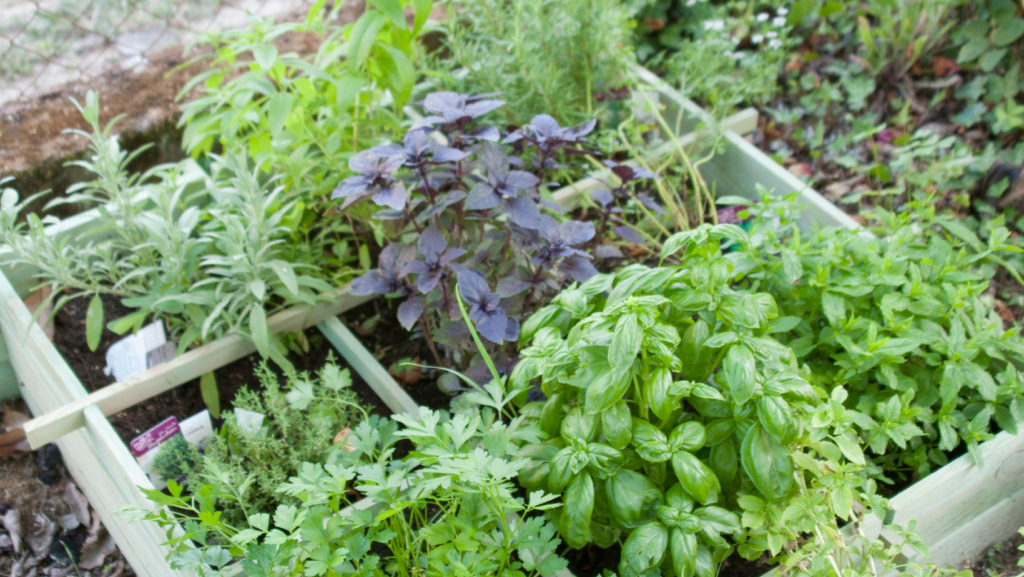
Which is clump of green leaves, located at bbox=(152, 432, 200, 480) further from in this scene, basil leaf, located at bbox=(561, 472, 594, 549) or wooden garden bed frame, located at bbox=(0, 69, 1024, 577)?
basil leaf, located at bbox=(561, 472, 594, 549)

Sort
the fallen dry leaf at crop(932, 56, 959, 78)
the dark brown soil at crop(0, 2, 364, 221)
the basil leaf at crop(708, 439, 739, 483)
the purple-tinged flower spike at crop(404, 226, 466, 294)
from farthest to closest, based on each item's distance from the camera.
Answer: the fallen dry leaf at crop(932, 56, 959, 78) → the dark brown soil at crop(0, 2, 364, 221) → the purple-tinged flower spike at crop(404, 226, 466, 294) → the basil leaf at crop(708, 439, 739, 483)

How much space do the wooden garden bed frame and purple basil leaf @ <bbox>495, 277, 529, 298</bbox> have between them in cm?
36

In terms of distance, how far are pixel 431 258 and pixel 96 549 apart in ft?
3.98

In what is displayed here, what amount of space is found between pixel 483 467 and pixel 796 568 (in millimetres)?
582

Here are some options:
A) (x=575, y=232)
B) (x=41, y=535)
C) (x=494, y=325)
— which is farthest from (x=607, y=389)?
(x=41, y=535)

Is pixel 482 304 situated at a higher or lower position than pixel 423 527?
higher

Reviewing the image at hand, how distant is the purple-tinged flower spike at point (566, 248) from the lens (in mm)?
1389

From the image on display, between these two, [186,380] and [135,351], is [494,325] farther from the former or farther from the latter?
[135,351]

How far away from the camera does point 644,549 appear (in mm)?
1052

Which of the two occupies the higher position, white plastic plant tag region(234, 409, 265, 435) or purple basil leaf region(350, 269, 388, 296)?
purple basil leaf region(350, 269, 388, 296)

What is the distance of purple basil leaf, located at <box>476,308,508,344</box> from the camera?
4.27 feet

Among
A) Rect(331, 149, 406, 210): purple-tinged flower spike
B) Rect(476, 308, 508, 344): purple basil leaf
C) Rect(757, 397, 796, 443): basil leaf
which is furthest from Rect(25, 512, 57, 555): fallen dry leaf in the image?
Rect(757, 397, 796, 443): basil leaf

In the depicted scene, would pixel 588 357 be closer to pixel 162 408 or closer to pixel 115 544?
pixel 162 408

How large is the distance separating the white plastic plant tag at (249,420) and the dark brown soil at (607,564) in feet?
2.26
